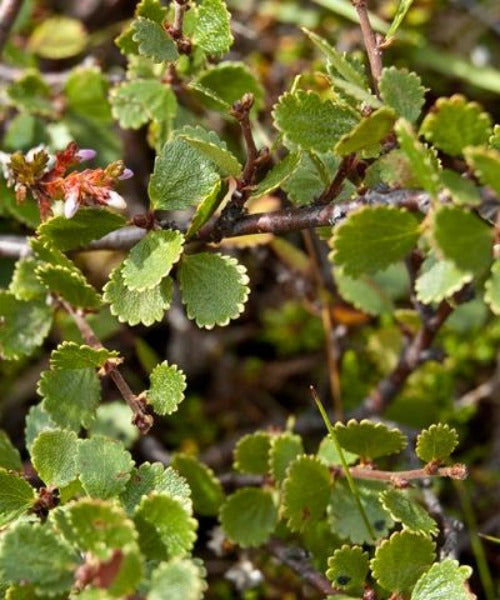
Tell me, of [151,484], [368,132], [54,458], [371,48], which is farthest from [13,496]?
[371,48]

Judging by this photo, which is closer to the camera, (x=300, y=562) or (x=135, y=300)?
(x=135, y=300)

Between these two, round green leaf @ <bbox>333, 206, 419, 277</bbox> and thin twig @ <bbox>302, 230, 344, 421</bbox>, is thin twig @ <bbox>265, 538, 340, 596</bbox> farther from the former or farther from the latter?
round green leaf @ <bbox>333, 206, 419, 277</bbox>

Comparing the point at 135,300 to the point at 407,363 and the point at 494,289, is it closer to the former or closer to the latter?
the point at 494,289

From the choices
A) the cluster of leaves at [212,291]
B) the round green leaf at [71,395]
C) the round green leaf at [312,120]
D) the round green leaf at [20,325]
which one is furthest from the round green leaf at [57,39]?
the round green leaf at [312,120]

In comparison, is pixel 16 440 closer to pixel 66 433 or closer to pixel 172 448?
pixel 172 448

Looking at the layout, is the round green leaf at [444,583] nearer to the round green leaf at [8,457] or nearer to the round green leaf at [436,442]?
the round green leaf at [436,442]

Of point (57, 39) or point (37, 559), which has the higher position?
point (37, 559)
